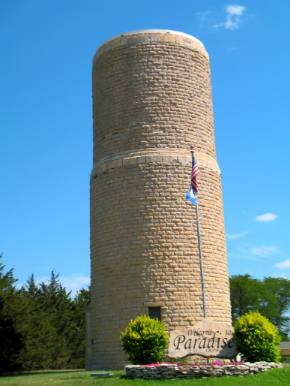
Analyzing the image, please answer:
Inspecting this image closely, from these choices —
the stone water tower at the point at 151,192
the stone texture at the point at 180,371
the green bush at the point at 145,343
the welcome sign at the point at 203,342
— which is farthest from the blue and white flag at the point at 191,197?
the stone texture at the point at 180,371

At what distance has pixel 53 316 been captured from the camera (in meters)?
38.7

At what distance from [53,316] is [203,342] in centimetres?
2389

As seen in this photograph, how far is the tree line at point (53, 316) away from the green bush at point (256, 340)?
1388 centimetres

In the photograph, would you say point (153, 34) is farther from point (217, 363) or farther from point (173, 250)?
point (217, 363)

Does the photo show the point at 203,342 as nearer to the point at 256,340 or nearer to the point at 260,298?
the point at 256,340

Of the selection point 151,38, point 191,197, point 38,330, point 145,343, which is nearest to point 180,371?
point 145,343

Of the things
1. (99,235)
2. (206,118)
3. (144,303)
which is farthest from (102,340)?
(206,118)

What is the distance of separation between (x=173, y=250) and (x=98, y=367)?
5109mm

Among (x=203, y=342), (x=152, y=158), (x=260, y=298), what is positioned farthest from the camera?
(x=260, y=298)

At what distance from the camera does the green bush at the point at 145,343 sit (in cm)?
1608

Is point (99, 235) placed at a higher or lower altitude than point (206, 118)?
lower

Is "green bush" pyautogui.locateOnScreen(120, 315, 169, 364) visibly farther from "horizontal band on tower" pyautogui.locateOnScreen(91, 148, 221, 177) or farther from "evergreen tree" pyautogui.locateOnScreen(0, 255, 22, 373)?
"evergreen tree" pyautogui.locateOnScreen(0, 255, 22, 373)

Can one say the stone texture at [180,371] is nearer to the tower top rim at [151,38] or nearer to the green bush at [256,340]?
the green bush at [256,340]

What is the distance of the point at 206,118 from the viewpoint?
22.9 metres
